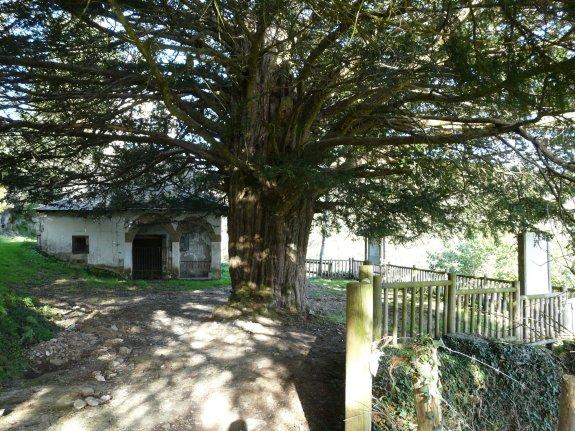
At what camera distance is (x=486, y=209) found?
10305mm

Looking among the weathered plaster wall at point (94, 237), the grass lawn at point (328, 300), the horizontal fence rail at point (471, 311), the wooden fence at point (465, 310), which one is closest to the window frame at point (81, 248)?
the weathered plaster wall at point (94, 237)

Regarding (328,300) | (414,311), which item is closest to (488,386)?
(414,311)

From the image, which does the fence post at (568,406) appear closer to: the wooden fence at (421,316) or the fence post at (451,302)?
the wooden fence at (421,316)

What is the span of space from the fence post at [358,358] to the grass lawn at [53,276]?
39.6 feet

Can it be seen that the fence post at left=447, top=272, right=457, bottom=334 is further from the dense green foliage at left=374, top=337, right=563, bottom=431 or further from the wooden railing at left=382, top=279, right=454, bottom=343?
the dense green foliage at left=374, top=337, right=563, bottom=431

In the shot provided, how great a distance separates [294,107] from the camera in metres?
8.88

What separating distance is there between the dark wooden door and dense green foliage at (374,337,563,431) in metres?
18.1

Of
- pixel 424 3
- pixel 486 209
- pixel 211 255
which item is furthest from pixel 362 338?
pixel 211 255

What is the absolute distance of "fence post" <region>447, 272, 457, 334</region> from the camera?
7.58m

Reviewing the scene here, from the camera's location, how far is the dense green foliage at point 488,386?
573cm

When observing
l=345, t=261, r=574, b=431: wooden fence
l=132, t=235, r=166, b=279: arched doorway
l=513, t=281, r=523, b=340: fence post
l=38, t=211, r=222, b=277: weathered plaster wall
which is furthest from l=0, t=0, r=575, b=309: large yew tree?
l=132, t=235, r=166, b=279: arched doorway

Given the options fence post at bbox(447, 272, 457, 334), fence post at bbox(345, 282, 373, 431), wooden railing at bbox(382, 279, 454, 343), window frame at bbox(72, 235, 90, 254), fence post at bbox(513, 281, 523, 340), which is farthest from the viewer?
window frame at bbox(72, 235, 90, 254)

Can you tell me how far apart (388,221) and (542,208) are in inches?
128

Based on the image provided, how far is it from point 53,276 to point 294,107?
13.6 metres
